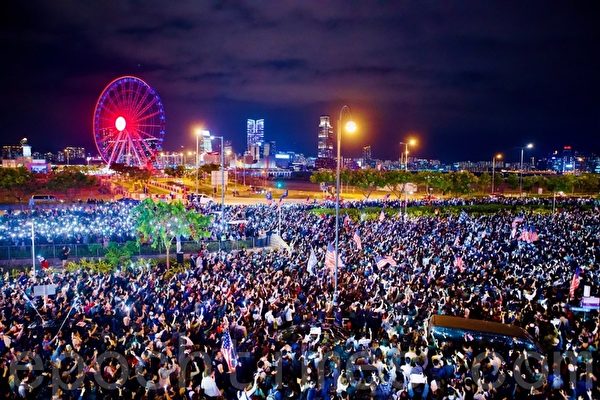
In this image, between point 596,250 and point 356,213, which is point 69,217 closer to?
point 356,213

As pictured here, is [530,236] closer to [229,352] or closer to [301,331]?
[301,331]

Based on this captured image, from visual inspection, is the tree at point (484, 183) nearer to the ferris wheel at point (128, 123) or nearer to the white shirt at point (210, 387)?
the ferris wheel at point (128, 123)

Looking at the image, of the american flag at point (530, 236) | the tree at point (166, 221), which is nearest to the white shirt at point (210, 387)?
the tree at point (166, 221)

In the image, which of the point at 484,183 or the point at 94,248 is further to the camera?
the point at 484,183

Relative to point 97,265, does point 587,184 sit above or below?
above

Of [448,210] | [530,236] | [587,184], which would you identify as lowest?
[530,236]

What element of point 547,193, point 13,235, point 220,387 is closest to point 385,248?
point 220,387

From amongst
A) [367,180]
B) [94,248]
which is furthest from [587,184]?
[94,248]
